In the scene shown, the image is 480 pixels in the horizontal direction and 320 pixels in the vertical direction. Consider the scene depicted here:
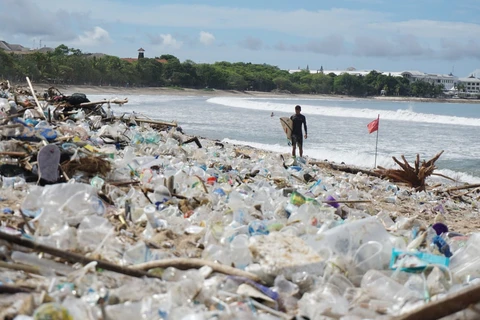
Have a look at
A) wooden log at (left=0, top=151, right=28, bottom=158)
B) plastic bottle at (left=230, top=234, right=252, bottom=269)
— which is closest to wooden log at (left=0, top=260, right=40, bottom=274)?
plastic bottle at (left=230, top=234, right=252, bottom=269)

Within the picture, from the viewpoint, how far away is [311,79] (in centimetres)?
11219

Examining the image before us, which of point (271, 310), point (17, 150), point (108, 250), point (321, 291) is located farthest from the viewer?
point (17, 150)

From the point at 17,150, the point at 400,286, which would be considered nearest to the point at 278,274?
the point at 400,286

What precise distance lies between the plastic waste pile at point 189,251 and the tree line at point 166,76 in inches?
2124

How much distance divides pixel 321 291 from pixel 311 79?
366ft

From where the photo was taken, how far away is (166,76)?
271 ft

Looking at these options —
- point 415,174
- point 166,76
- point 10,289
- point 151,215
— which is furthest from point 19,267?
point 166,76

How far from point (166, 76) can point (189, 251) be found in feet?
266

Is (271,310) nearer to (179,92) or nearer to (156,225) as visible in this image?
(156,225)

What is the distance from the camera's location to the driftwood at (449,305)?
2.19m

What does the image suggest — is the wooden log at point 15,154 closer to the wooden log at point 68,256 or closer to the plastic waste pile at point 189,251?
the plastic waste pile at point 189,251

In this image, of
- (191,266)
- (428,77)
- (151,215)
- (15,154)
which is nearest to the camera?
(191,266)

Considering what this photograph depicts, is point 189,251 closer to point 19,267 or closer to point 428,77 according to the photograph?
Result: point 19,267

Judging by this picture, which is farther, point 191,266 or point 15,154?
point 15,154
